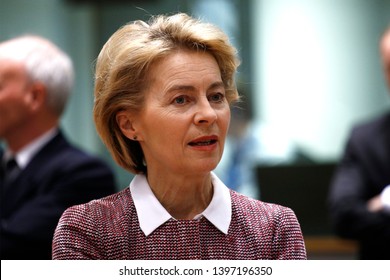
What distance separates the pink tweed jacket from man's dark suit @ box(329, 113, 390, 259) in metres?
0.92

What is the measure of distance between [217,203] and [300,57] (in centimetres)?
364

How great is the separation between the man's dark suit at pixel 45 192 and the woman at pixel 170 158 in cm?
26

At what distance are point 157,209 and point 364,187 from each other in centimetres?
113

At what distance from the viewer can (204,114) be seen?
3.93 feet

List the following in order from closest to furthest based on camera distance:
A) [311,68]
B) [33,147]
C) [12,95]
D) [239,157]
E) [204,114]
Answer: [204,114] → [12,95] → [33,147] → [239,157] → [311,68]

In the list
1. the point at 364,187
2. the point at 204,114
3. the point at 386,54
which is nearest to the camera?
the point at 204,114

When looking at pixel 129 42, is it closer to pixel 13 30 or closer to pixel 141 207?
pixel 141 207

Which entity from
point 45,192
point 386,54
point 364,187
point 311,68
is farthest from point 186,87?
point 311,68

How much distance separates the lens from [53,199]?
163 centimetres

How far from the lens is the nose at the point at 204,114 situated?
3.93 feet

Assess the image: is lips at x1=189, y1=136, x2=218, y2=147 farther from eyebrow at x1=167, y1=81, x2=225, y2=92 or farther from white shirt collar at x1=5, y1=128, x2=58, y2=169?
white shirt collar at x1=5, y1=128, x2=58, y2=169

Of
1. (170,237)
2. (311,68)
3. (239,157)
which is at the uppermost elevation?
(170,237)

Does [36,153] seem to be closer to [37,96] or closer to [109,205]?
[37,96]

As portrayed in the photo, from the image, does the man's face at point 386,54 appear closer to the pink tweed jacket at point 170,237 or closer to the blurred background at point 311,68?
the pink tweed jacket at point 170,237
